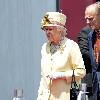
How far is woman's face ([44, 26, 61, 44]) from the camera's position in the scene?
19.1 ft

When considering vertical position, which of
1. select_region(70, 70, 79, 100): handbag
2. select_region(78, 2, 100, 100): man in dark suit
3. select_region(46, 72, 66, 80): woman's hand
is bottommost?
select_region(70, 70, 79, 100): handbag

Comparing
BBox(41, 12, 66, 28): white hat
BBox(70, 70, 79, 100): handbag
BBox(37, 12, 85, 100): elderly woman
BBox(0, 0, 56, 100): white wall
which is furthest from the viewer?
BBox(0, 0, 56, 100): white wall

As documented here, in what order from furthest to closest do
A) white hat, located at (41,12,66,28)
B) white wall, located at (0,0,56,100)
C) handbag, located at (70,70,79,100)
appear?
1. white wall, located at (0,0,56,100)
2. white hat, located at (41,12,66,28)
3. handbag, located at (70,70,79,100)

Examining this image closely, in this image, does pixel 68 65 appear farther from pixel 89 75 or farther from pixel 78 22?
pixel 78 22

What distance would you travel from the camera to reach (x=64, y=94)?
5.76m

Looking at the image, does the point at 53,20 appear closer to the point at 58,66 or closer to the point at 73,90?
the point at 58,66

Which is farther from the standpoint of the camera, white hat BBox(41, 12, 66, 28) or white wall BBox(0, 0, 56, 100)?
white wall BBox(0, 0, 56, 100)

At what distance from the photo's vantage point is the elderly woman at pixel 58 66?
576cm

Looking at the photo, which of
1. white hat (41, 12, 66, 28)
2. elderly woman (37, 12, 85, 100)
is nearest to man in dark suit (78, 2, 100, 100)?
elderly woman (37, 12, 85, 100)

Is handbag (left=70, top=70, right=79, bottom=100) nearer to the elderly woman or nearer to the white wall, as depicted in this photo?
the elderly woman

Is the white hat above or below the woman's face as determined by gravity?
above

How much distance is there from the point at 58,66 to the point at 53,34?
1.09 ft

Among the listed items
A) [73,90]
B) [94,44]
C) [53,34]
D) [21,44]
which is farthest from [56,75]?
[21,44]

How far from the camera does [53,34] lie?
582 centimetres
